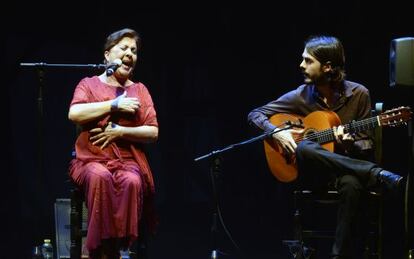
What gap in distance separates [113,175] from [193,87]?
257cm

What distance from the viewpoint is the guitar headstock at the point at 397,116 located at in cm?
400

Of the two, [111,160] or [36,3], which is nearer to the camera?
[111,160]

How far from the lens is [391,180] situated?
3746 mm

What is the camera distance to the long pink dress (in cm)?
405

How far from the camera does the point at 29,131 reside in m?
6.30

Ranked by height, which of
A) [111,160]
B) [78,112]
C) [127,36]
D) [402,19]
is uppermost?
[402,19]

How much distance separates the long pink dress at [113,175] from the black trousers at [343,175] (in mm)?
987

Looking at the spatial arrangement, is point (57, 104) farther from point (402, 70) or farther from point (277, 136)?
point (402, 70)

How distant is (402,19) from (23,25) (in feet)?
11.1

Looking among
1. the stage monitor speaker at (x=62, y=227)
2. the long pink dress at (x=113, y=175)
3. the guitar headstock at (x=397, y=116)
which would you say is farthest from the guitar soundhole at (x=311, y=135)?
the stage monitor speaker at (x=62, y=227)

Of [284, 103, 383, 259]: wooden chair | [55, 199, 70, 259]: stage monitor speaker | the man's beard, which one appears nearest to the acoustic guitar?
[284, 103, 383, 259]: wooden chair

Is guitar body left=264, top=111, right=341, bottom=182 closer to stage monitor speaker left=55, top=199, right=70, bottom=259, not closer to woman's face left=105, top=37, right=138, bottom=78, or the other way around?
woman's face left=105, top=37, right=138, bottom=78

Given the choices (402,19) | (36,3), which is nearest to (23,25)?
(36,3)

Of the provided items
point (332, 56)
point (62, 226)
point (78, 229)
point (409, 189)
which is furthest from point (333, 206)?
point (62, 226)
